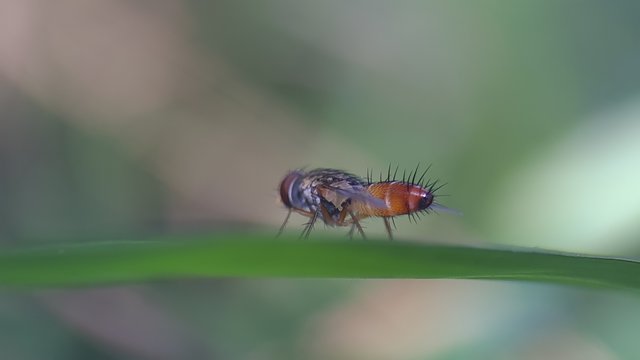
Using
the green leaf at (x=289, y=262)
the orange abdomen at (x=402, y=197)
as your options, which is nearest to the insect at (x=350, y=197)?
the orange abdomen at (x=402, y=197)

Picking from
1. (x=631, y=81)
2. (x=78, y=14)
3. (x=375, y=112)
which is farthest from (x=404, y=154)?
(x=78, y=14)

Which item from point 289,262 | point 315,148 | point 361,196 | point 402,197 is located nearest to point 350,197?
point 361,196

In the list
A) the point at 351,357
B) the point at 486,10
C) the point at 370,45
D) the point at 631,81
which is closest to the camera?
the point at 351,357

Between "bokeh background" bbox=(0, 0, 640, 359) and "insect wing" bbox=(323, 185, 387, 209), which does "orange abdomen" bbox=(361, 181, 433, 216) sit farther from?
"bokeh background" bbox=(0, 0, 640, 359)

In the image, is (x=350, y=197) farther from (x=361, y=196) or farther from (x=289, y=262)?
(x=289, y=262)

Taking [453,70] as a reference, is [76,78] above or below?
above

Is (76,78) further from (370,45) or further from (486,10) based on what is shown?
(486,10)

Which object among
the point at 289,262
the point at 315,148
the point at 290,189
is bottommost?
the point at 289,262
